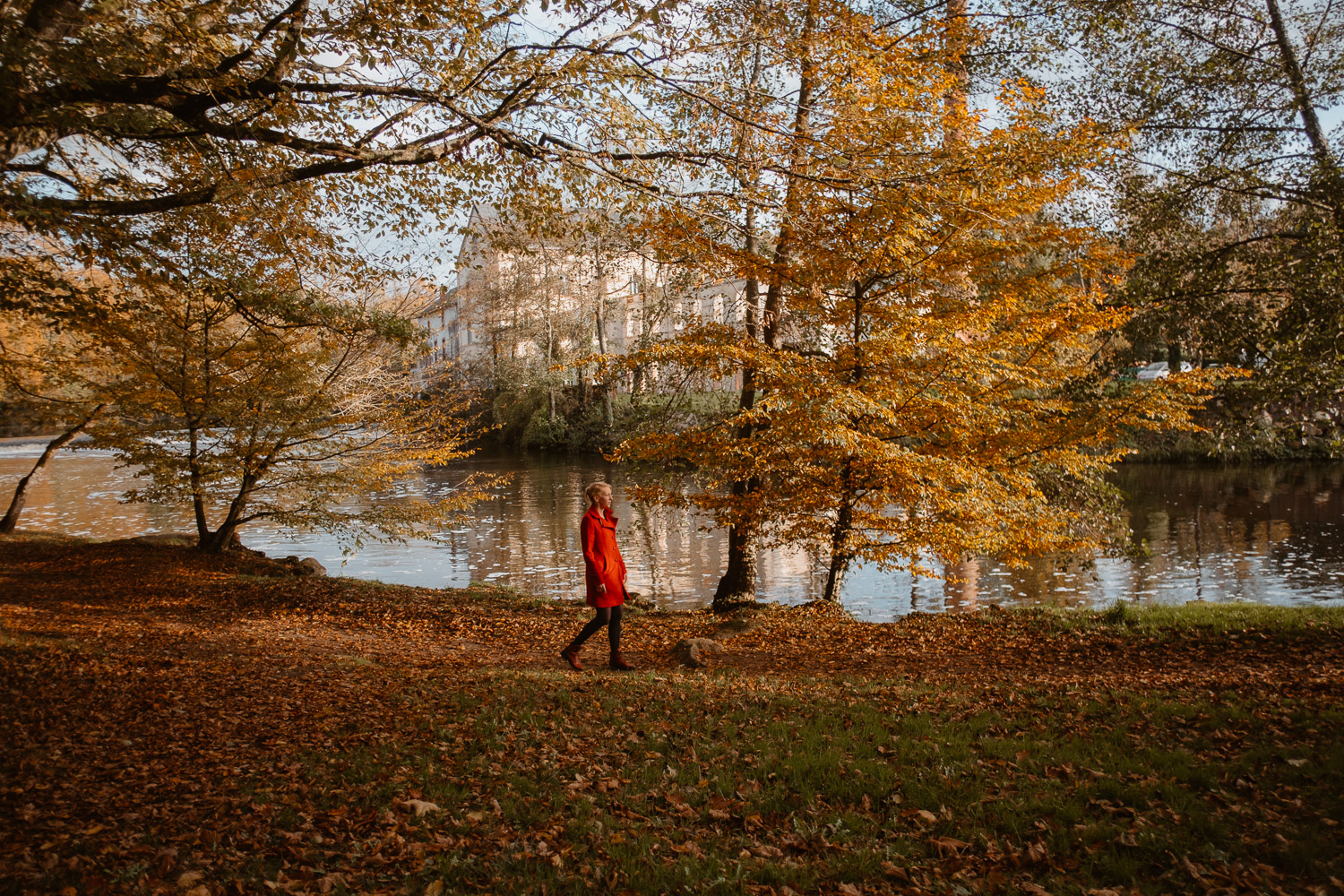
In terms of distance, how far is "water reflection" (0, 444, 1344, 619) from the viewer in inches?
564

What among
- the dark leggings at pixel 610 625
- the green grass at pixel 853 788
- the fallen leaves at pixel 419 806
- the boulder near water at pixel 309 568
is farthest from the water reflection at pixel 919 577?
the fallen leaves at pixel 419 806

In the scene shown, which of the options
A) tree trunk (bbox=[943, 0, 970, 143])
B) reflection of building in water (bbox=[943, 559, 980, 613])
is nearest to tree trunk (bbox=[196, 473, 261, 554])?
reflection of building in water (bbox=[943, 559, 980, 613])

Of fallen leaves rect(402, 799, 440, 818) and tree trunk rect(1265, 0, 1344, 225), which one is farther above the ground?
tree trunk rect(1265, 0, 1344, 225)

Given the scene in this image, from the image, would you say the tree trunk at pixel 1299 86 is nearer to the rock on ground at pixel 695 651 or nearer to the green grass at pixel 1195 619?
the green grass at pixel 1195 619

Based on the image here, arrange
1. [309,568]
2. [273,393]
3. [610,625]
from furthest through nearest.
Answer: [309,568] < [273,393] < [610,625]

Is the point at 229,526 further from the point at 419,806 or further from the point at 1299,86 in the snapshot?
the point at 1299,86

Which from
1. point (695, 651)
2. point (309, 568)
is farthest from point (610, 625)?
point (309, 568)

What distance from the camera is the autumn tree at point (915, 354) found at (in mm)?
9352

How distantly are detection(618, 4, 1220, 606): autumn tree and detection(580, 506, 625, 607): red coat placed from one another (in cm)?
256

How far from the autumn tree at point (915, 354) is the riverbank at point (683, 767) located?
209 centimetres

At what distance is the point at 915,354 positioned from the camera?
999 centimetres

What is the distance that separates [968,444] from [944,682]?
155 inches

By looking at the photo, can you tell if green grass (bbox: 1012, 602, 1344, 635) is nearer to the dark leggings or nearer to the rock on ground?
the rock on ground

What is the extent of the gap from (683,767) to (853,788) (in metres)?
1.09
